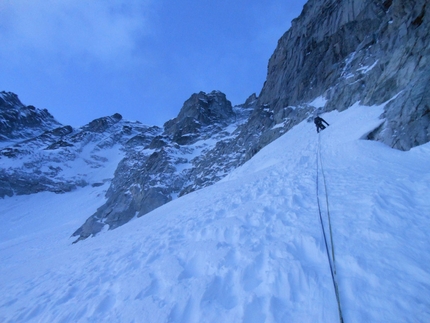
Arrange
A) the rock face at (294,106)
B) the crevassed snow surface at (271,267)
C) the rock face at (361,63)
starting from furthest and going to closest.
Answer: the rock face at (294,106) < the rock face at (361,63) < the crevassed snow surface at (271,267)

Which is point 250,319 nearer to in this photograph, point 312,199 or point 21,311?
point 312,199

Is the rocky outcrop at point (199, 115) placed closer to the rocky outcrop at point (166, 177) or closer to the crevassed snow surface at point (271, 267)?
the rocky outcrop at point (166, 177)

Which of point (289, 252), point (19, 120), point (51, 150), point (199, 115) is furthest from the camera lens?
point (19, 120)

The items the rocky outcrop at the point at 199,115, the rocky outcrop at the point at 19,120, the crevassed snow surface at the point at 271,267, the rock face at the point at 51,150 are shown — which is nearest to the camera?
the crevassed snow surface at the point at 271,267

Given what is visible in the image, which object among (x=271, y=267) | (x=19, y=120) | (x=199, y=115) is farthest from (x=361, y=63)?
(x=19, y=120)

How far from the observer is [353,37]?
1329 inches

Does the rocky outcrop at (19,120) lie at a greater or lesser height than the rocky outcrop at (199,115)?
greater

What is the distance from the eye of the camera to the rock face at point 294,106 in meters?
12.9

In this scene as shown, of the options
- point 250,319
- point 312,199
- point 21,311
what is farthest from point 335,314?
point 21,311

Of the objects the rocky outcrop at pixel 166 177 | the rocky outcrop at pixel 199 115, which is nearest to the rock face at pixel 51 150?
the rocky outcrop at pixel 199 115

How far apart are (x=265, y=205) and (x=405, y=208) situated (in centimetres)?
309

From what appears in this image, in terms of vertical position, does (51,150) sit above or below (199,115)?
above

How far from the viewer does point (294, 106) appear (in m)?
36.9

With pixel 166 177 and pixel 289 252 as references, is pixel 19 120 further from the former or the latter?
pixel 289 252
